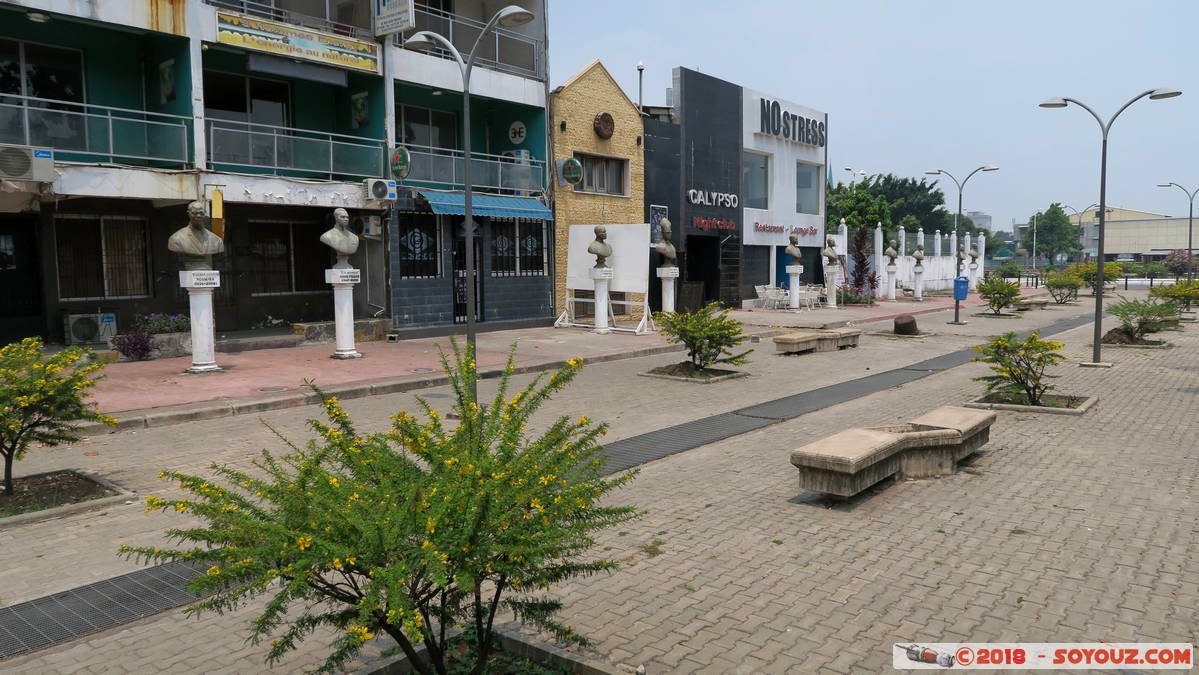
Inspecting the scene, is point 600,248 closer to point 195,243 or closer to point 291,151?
point 291,151

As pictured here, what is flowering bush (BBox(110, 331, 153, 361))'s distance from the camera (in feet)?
52.5

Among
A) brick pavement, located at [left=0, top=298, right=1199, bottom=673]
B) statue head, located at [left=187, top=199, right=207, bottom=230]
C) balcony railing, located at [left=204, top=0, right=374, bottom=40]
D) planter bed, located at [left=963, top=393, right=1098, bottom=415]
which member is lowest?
brick pavement, located at [left=0, top=298, right=1199, bottom=673]

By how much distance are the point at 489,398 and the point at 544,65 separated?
14.1 meters

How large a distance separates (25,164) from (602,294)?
13.1m

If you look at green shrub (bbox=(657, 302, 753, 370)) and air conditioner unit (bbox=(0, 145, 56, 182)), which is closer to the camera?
air conditioner unit (bbox=(0, 145, 56, 182))

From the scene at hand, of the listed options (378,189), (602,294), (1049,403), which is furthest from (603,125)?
(1049,403)

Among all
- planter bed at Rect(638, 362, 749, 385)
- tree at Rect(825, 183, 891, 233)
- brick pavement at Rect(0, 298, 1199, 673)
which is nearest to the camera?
brick pavement at Rect(0, 298, 1199, 673)

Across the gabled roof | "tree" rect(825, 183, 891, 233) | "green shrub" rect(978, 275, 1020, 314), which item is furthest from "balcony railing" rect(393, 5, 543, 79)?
"tree" rect(825, 183, 891, 233)

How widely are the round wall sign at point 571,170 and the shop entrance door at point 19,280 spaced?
12.8 meters

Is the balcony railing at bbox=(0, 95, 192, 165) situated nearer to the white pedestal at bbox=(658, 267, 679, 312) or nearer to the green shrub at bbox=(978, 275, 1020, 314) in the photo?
the white pedestal at bbox=(658, 267, 679, 312)

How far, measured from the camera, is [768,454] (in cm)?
937

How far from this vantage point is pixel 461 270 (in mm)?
22359

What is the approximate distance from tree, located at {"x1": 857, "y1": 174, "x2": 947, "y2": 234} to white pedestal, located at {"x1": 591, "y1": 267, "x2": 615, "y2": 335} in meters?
61.7

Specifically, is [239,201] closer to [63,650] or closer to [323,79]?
[323,79]
